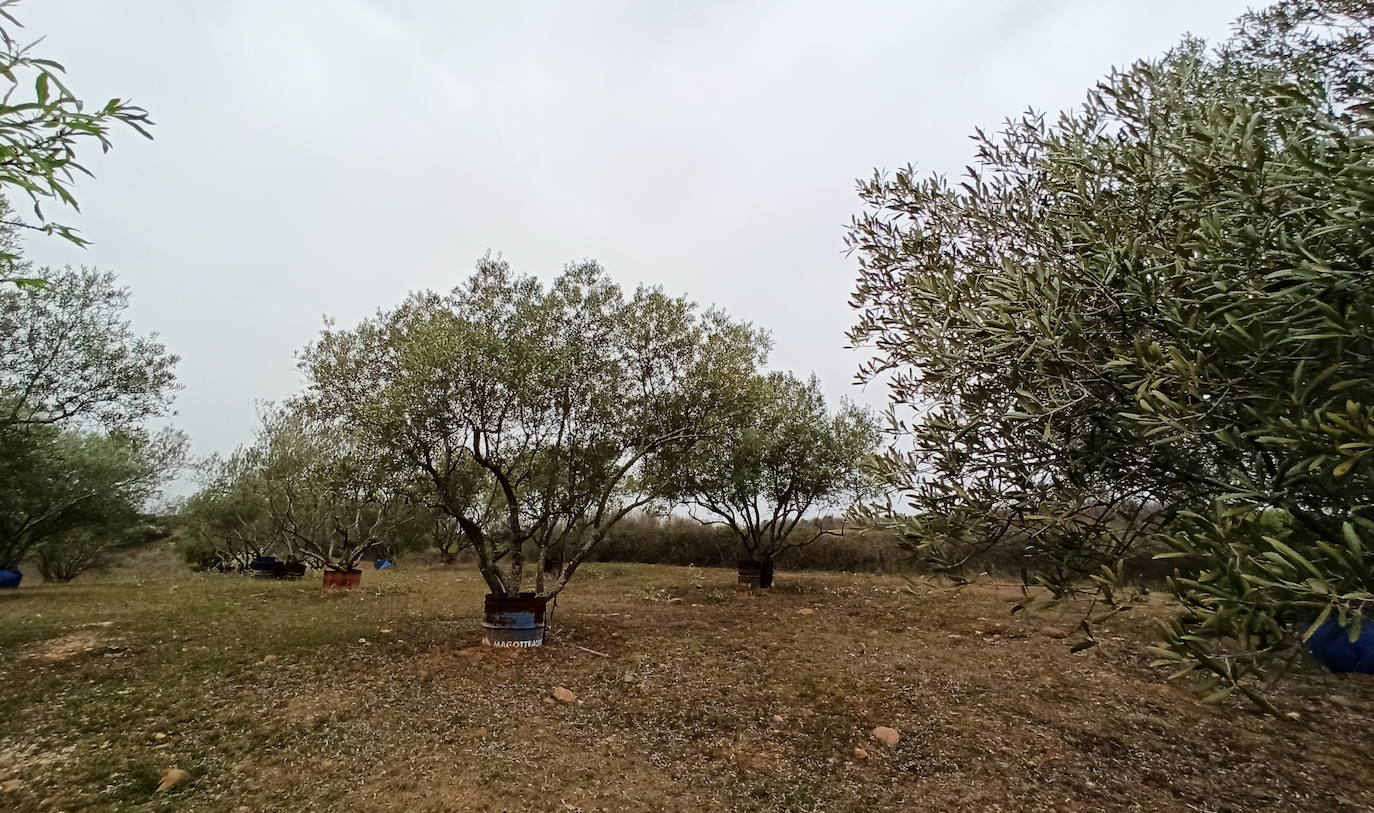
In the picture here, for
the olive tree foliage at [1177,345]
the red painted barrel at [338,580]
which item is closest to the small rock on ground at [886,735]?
the olive tree foliage at [1177,345]

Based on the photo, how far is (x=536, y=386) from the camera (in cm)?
1108

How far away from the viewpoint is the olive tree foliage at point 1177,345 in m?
2.65

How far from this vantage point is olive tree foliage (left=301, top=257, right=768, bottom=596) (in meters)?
10.6

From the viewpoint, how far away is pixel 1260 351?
2887 millimetres

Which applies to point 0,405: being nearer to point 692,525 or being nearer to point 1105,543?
point 1105,543

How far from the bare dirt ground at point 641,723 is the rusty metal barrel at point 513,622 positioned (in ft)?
1.58

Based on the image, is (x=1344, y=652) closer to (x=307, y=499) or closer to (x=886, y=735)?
(x=886, y=735)

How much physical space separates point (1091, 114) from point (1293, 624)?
3846 millimetres

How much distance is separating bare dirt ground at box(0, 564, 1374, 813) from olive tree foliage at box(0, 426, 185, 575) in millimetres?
7986

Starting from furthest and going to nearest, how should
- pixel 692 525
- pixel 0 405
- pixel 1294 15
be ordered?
pixel 692 525
pixel 0 405
pixel 1294 15

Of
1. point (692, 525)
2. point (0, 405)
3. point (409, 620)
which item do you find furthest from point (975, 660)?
point (692, 525)

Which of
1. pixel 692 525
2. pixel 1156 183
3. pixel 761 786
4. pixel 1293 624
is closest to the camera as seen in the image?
pixel 1293 624

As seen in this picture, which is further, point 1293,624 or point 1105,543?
point 1105,543

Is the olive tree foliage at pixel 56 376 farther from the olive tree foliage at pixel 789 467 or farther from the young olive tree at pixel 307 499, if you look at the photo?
the olive tree foliage at pixel 789 467
